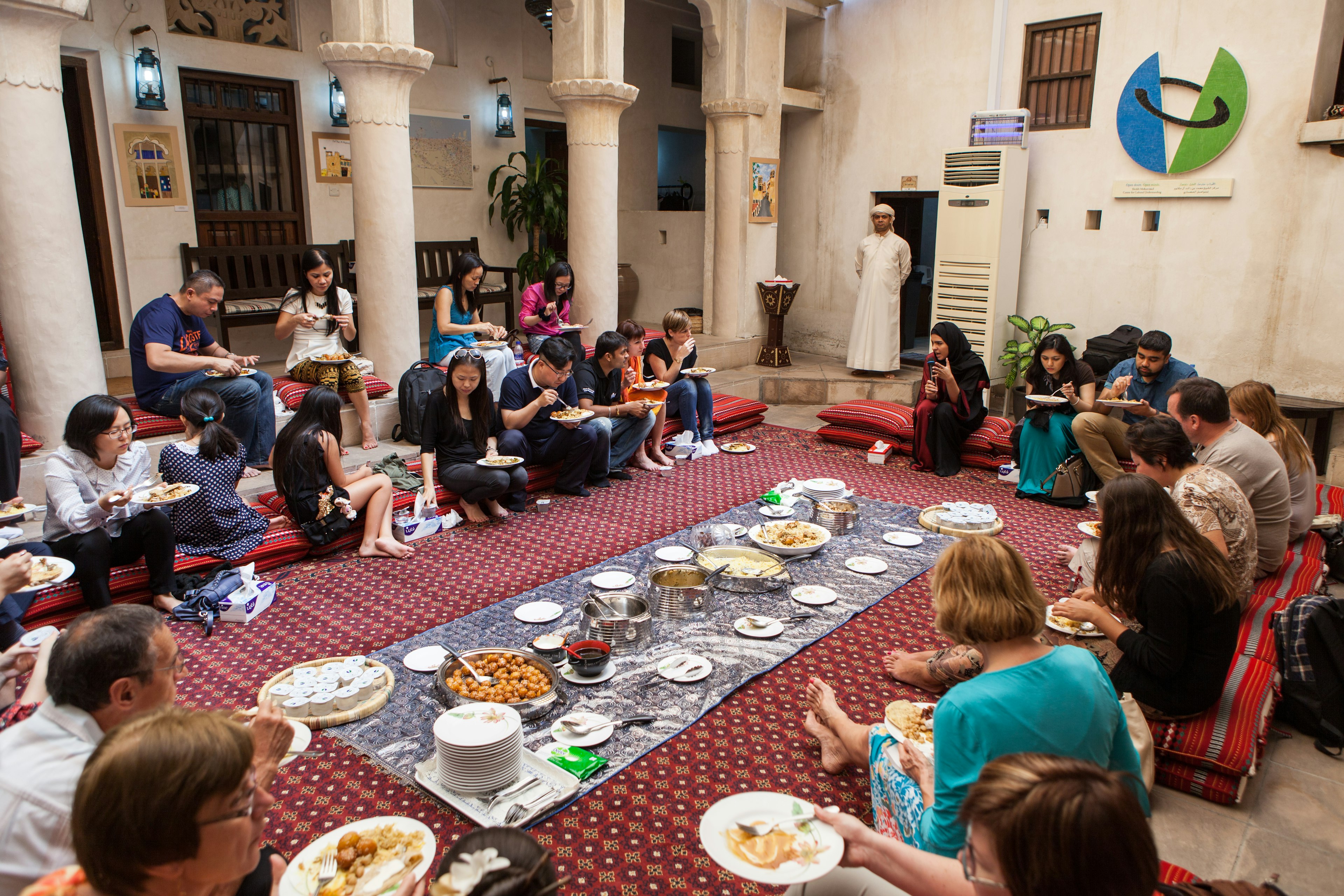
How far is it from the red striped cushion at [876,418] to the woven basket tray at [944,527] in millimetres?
2032

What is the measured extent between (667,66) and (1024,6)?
5.70m

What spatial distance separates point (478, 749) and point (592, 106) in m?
7.98

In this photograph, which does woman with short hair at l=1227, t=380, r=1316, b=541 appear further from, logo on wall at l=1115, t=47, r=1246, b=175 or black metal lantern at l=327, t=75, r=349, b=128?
black metal lantern at l=327, t=75, r=349, b=128

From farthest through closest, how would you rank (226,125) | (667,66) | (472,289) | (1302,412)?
(667,66) → (226,125) → (1302,412) → (472,289)

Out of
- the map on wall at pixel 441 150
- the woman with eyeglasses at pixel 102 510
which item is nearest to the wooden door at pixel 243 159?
the map on wall at pixel 441 150

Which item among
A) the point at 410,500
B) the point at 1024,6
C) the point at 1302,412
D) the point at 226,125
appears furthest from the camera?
the point at 1024,6

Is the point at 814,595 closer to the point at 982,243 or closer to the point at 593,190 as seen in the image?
the point at 593,190

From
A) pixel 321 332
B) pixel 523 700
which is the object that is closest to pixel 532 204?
pixel 321 332

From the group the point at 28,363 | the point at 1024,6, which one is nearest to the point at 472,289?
the point at 28,363

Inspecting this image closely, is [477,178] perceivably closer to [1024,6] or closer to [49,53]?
[49,53]

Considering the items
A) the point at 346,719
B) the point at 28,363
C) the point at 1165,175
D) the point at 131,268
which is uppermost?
the point at 1165,175

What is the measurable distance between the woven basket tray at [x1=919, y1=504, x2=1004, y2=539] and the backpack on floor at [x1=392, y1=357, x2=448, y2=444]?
4.14m

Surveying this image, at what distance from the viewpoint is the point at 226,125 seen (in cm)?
923

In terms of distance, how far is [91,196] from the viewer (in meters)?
8.45
